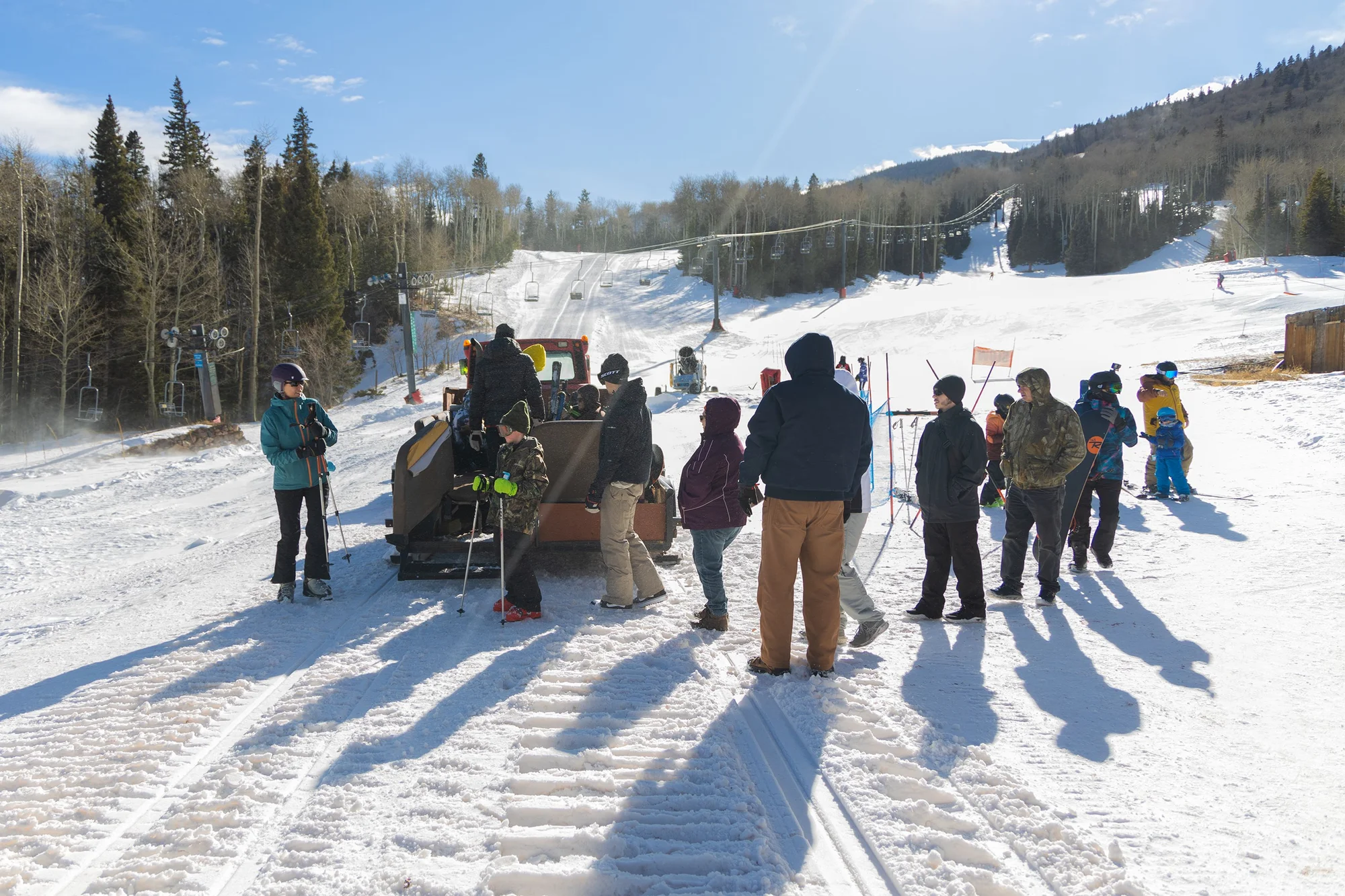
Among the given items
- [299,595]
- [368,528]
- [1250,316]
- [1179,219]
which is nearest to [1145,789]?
[299,595]

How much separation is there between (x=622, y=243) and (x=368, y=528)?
120 metres

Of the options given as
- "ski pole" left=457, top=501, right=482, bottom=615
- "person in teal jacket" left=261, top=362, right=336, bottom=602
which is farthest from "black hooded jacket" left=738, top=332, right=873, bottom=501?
"person in teal jacket" left=261, top=362, right=336, bottom=602

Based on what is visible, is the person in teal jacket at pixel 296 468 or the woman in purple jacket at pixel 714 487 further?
the person in teal jacket at pixel 296 468

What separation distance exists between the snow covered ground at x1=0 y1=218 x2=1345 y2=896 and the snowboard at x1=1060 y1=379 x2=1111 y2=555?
64 centimetres

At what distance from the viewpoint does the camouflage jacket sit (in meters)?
5.91

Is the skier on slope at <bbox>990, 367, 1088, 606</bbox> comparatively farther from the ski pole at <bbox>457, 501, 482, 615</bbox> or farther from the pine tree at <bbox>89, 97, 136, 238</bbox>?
the pine tree at <bbox>89, 97, 136, 238</bbox>

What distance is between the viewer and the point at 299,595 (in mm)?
6762

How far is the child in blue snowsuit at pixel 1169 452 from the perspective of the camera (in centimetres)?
950

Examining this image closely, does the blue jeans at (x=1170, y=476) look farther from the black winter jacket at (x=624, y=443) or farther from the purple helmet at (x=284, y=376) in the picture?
the purple helmet at (x=284, y=376)

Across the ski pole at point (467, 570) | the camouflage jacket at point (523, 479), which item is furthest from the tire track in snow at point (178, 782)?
the camouflage jacket at point (523, 479)

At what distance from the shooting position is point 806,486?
14.7ft

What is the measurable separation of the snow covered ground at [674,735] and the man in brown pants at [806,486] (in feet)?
1.32

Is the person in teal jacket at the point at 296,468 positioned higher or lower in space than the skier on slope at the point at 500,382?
lower

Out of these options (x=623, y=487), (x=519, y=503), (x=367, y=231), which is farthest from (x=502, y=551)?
(x=367, y=231)
